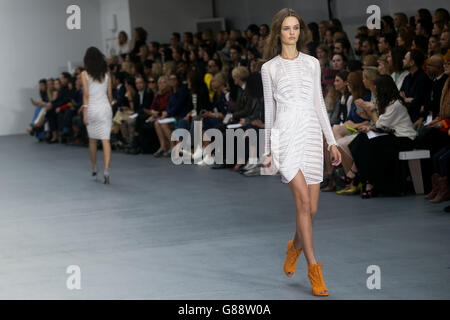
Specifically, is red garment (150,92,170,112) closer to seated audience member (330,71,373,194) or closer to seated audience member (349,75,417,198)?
seated audience member (330,71,373,194)

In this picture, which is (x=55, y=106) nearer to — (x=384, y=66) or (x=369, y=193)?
(x=384, y=66)

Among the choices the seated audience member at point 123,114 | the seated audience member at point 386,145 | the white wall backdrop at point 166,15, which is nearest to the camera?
the seated audience member at point 386,145

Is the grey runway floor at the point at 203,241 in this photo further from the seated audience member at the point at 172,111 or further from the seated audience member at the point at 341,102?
the seated audience member at the point at 172,111

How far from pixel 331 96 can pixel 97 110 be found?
263cm

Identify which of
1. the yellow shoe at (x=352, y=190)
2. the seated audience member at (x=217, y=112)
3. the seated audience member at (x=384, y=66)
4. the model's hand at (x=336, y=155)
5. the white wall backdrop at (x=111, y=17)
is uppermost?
the white wall backdrop at (x=111, y=17)

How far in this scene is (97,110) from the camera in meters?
8.03

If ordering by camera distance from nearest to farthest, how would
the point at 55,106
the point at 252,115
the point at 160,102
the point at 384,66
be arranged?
the point at 384,66 < the point at 252,115 < the point at 160,102 < the point at 55,106

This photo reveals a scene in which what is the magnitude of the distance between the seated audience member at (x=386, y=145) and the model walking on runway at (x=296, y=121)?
105 inches

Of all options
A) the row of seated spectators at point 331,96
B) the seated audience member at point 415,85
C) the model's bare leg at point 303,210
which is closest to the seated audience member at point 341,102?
the row of seated spectators at point 331,96

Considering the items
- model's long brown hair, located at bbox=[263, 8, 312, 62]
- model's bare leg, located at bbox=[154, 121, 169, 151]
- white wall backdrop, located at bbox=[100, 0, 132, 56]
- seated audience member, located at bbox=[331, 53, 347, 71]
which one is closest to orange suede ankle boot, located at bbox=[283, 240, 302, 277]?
model's long brown hair, located at bbox=[263, 8, 312, 62]

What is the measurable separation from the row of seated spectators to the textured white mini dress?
97.8 inches

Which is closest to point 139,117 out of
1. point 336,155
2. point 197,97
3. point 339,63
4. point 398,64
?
point 197,97

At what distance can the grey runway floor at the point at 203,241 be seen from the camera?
3.82 m

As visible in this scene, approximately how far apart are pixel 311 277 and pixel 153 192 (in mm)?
3792
